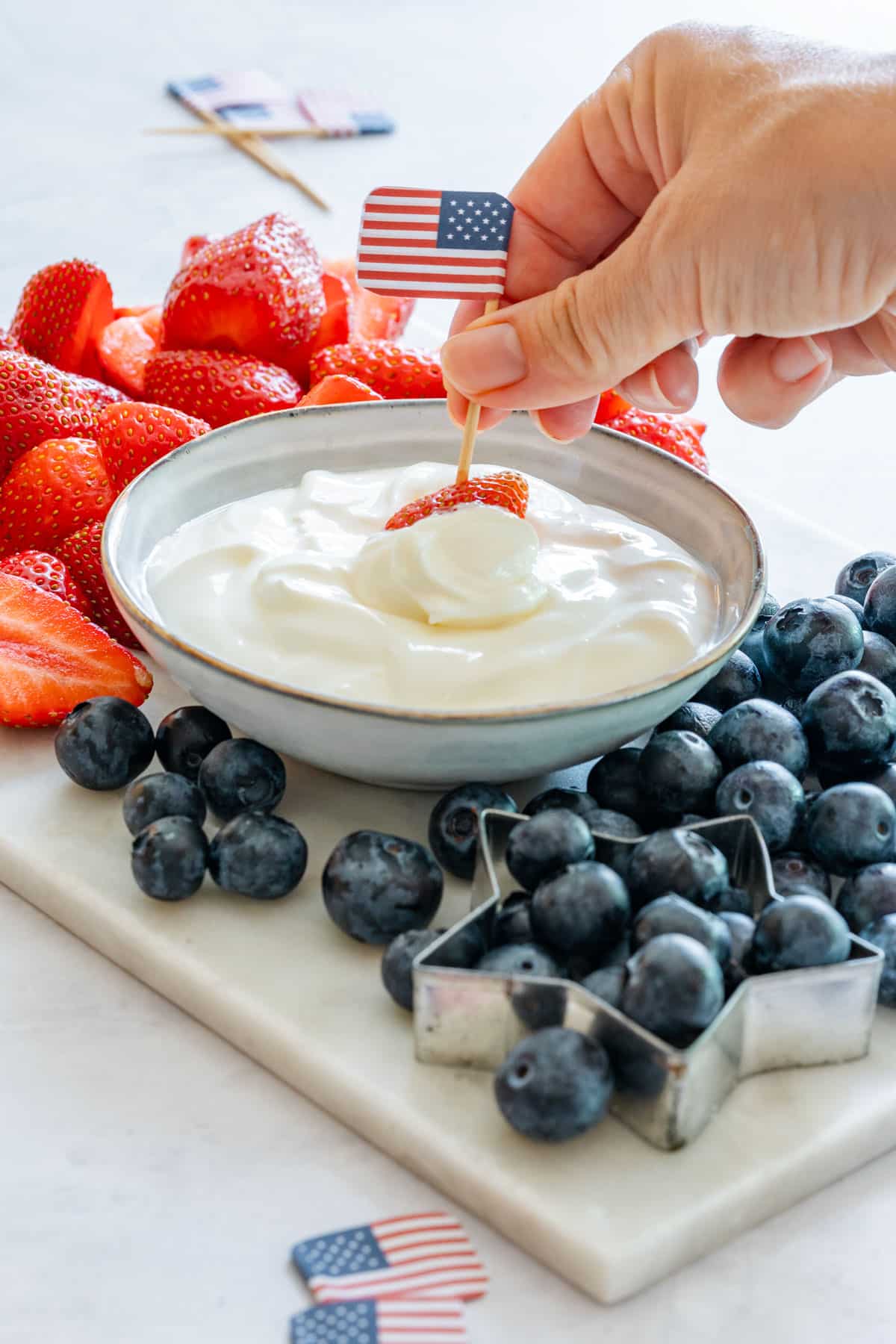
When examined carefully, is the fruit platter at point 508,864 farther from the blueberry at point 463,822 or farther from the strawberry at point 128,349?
the strawberry at point 128,349

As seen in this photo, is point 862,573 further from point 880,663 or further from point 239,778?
point 239,778

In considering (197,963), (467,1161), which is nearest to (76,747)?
(197,963)

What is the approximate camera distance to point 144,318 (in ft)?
7.71

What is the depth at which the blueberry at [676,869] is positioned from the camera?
3.92 ft

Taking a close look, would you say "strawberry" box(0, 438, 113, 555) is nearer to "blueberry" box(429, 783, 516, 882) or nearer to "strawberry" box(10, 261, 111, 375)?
"strawberry" box(10, 261, 111, 375)

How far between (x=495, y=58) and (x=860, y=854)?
384cm

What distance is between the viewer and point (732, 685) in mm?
1569

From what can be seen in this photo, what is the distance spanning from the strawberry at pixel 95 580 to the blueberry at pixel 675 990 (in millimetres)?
883

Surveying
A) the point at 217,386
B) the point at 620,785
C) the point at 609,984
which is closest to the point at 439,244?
the point at 217,386

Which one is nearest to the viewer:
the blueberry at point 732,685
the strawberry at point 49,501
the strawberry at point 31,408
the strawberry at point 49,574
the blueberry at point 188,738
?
the blueberry at point 188,738

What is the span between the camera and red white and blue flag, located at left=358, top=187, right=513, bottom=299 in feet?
5.24

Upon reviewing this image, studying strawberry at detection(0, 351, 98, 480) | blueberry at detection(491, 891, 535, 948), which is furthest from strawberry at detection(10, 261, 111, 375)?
blueberry at detection(491, 891, 535, 948)

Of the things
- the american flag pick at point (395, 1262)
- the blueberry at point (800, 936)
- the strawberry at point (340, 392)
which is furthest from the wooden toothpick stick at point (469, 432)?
the american flag pick at point (395, 1262)

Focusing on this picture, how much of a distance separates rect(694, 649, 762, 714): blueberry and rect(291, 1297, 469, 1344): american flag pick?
2.42 ft
